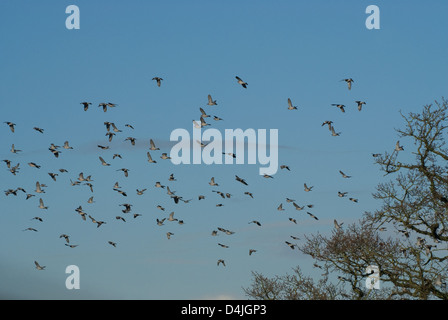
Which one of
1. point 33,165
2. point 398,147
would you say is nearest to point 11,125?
point 33,165

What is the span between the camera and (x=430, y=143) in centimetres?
3678

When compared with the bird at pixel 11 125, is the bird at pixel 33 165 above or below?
below

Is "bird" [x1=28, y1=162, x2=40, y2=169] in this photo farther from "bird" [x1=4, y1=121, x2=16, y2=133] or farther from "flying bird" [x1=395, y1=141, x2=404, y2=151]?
"flying bird" [x1=395, y1=141, x2=404, y2=151]

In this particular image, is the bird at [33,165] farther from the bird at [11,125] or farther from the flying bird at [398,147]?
the flying bird at [398,147]

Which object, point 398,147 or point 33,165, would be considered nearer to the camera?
point 398,147

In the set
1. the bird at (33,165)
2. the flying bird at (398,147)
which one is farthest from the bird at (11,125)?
the flying bird at (398,147)

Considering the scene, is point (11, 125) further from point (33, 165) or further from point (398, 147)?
point (398, 147)

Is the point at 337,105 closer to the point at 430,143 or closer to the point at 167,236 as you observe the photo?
the point at 430,143

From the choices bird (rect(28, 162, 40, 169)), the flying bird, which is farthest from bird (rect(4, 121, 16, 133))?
the flying bird

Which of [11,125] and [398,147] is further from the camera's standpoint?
[11,125]

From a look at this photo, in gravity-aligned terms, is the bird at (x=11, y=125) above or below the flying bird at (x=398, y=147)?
above

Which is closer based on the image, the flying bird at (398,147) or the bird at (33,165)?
the flying bird at (398,147)
